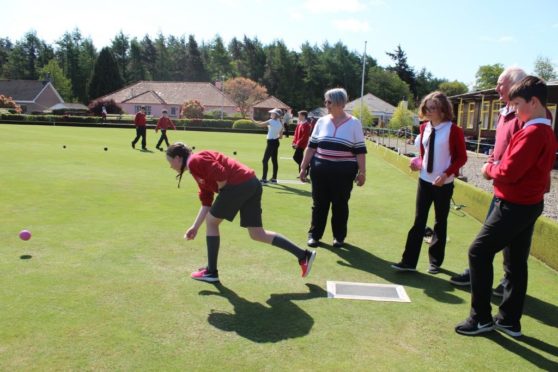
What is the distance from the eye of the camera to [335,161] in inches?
242

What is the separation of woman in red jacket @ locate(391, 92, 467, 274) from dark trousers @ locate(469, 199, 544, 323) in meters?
1.29

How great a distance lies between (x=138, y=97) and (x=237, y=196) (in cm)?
7964

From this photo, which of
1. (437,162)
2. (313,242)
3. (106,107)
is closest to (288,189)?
(313,242)

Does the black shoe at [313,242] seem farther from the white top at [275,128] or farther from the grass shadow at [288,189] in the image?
the white top at [275,128]

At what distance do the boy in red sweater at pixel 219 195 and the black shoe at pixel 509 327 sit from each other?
1.87 m

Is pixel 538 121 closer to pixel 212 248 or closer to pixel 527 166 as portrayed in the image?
pixel 527 166

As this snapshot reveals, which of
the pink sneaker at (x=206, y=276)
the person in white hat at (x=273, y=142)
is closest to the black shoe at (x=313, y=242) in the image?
the pink sneaker at (x=206, y=276)

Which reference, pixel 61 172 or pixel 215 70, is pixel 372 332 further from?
pixel 215 70

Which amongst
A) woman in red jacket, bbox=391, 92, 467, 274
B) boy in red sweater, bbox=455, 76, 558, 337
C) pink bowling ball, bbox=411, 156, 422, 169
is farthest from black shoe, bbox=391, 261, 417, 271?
boy in red sweater, bbox=455, 76, 558, 337

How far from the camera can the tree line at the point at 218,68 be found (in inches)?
3755

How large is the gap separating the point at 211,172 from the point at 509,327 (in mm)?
2934

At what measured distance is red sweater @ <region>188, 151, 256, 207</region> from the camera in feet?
14.3

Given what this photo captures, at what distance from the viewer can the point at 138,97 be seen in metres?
79.1

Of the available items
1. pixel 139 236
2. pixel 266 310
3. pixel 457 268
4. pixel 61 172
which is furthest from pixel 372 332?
pixel 61 172
